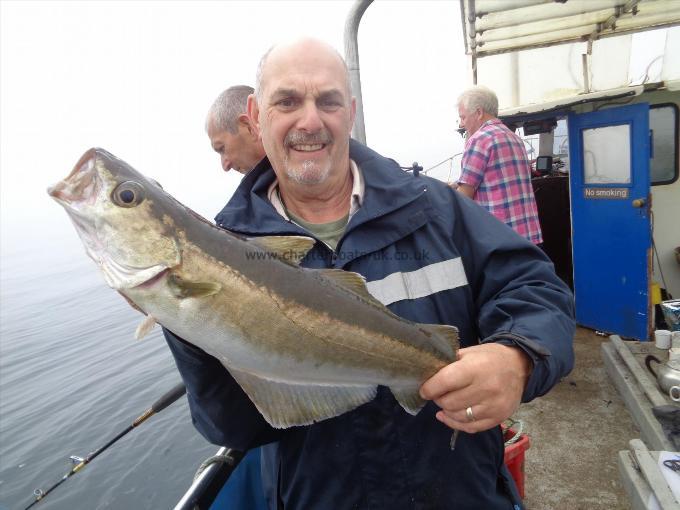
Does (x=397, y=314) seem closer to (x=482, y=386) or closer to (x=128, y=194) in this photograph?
(x=482, y=386)

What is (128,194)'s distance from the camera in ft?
6.74

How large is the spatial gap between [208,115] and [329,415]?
4.78 m

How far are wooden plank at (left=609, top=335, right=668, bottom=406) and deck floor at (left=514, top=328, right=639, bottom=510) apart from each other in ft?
1.50

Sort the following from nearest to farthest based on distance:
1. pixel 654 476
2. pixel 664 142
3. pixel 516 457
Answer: pixel 654 476, pixel 516 457, pixel 664 142

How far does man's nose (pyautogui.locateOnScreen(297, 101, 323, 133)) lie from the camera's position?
2.73 m

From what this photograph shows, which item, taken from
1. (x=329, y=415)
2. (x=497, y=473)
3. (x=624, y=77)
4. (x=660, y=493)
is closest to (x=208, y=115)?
(x=329, y=415)

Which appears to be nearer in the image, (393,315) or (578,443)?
(393,315)

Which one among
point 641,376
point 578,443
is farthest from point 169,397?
point 641,376

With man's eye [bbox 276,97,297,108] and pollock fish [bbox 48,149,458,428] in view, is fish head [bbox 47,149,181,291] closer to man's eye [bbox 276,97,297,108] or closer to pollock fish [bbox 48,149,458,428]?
pollock fish [bbox 48,149,458,428]

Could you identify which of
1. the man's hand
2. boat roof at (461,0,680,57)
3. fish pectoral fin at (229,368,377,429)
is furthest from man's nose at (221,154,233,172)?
the man's hand

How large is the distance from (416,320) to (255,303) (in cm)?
97

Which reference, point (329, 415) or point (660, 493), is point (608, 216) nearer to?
point (660, 493)

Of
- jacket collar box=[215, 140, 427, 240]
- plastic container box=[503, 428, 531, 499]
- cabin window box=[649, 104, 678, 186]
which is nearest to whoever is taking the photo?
jacket collar box=[215, 140, 427, 240]

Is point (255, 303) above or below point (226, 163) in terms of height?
below
